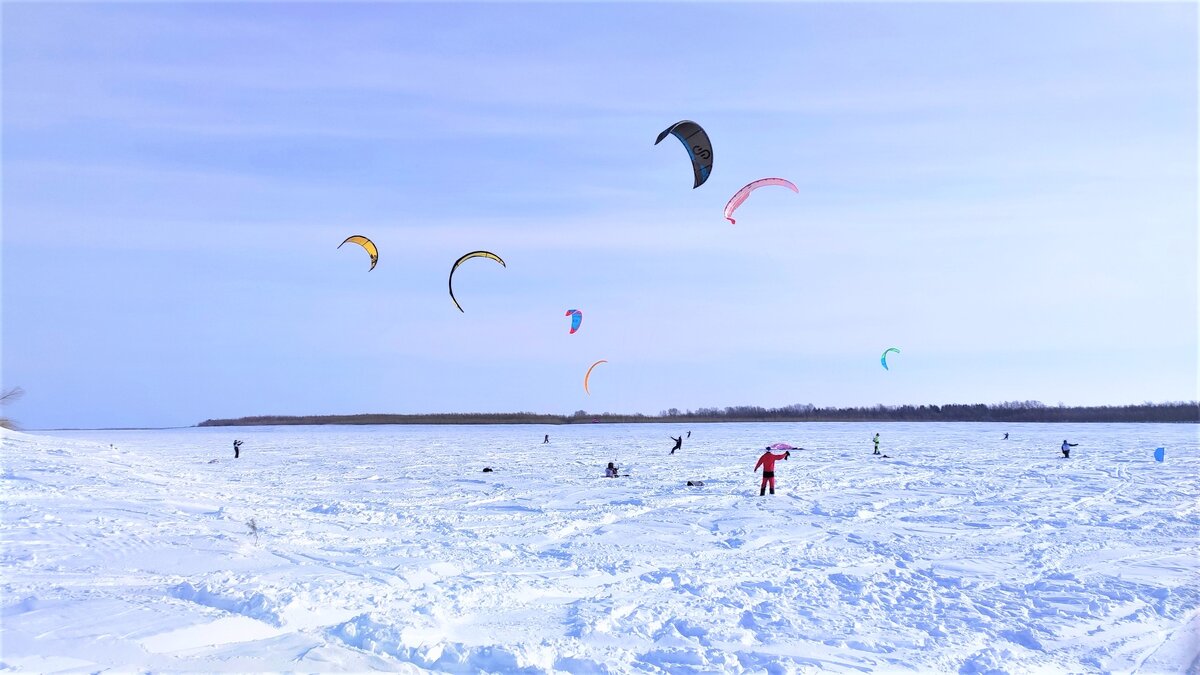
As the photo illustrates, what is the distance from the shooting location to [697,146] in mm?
11852

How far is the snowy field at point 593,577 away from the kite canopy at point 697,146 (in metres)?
4.73

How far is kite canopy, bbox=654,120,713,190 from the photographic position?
Result: 38.3ft

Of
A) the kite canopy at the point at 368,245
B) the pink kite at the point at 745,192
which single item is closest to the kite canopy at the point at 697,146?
the pink kite at the point at 745,192

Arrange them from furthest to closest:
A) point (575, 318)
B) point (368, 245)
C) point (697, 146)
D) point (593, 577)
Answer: point (575, 318) → point (368, 245) → point (697, 146) → point (593, 577)

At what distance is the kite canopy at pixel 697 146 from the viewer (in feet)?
38.3

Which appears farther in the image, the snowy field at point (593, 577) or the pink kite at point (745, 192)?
the pink kite at point (745, 192)

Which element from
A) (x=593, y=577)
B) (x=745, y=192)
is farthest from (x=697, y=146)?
(x=593, y=577)

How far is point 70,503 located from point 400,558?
4466mm

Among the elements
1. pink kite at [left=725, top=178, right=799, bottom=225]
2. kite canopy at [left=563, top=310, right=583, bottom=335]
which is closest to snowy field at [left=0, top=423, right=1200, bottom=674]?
pink kite at [left=725, top=178, right=799, bottom=225]

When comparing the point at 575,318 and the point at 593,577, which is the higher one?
the point at 575,318

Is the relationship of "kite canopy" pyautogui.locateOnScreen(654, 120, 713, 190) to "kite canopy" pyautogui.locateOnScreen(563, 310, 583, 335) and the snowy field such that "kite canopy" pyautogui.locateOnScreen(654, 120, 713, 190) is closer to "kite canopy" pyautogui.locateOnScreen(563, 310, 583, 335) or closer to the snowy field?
the snowy field

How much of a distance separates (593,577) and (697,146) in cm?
697

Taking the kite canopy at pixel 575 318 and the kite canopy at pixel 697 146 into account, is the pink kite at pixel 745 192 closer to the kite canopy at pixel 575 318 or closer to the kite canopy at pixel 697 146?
the kite canopy at pixel 697 146

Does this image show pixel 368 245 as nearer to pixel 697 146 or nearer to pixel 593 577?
pixel 697 146
